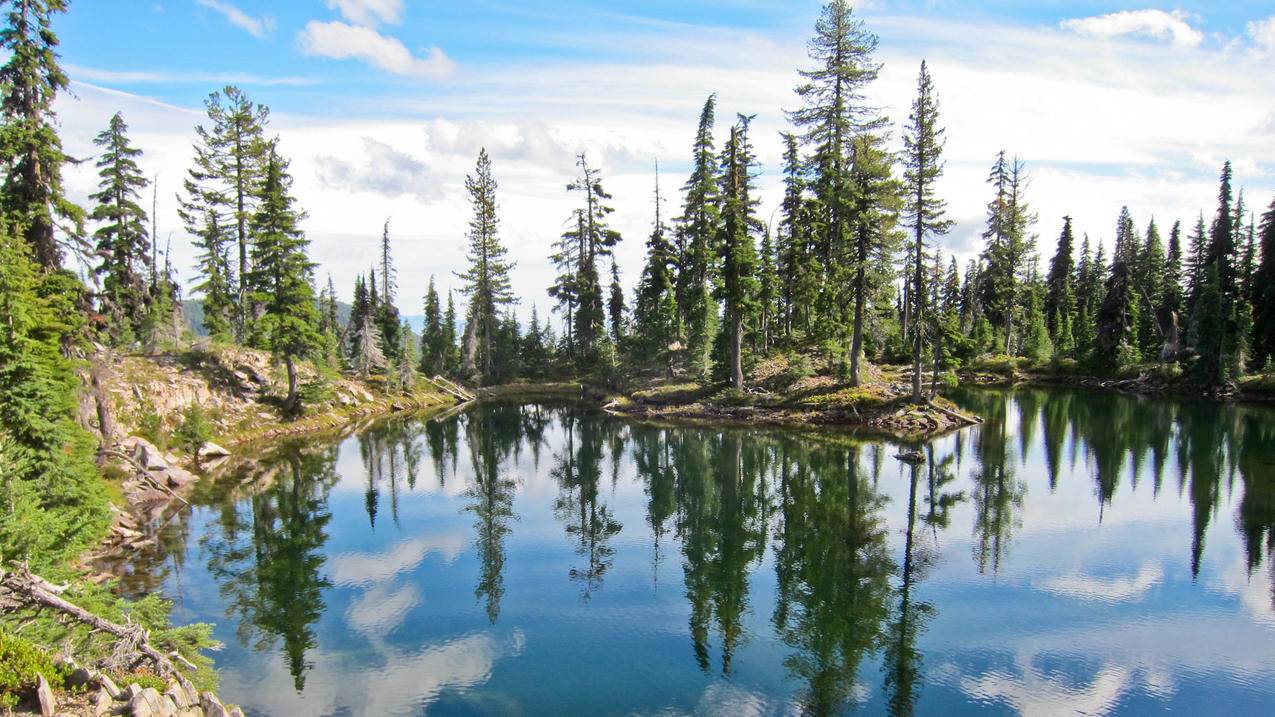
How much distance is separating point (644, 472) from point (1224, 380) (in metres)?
56.5

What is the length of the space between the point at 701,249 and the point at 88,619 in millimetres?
51343

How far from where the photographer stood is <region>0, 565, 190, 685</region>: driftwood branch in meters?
12.4

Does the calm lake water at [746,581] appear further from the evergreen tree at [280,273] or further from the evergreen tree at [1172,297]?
the evergreen tree at [1172,297]

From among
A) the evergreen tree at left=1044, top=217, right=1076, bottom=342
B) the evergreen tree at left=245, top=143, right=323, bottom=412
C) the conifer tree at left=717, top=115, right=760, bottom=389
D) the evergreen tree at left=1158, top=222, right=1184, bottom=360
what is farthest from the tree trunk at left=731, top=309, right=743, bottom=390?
the evergreen tree at left=1044, top=217, right=1076, bottom=342

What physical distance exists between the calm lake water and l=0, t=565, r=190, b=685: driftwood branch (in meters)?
2.72

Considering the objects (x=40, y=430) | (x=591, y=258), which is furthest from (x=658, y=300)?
(x=40, y=430)

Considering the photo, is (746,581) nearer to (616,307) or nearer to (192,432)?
(192,432)

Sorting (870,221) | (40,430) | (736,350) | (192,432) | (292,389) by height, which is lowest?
(192,432)

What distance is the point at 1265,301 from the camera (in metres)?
67.0

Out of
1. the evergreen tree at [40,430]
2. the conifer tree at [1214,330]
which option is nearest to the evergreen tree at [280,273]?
the evergreen tree at [40,430]

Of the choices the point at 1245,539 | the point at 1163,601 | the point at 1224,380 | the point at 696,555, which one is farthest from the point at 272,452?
the point at 1224,380

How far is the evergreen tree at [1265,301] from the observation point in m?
66.2

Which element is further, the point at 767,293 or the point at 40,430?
the point at 767,293

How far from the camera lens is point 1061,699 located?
48.4 feet
